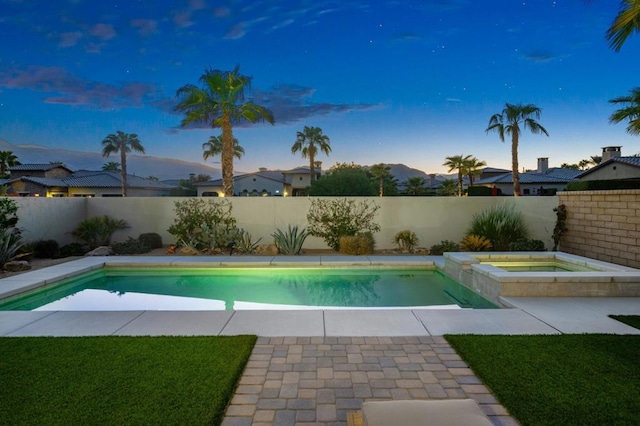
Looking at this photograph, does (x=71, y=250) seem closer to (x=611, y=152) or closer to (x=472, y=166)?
(x=611, y=152)

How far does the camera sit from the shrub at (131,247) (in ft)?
35.6

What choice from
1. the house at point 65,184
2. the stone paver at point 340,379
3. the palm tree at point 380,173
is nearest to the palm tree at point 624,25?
the stone paver at point 340,379

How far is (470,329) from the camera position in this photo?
4461 millimetres

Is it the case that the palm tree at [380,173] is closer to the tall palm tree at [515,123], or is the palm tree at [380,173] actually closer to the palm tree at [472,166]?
the palm tree at [472,166]

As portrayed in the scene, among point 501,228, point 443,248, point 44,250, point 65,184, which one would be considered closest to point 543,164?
point 501,228

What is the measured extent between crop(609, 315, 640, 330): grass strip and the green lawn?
466 centimetres

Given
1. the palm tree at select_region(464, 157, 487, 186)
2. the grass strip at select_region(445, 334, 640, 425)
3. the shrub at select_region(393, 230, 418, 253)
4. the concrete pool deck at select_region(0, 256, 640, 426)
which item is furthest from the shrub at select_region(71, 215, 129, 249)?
the palm tree at select_region(464, 157, 487, 186)

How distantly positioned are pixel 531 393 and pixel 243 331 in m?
3.02

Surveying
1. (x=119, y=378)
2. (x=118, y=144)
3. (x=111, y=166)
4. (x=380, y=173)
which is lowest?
(x=119, y=378)

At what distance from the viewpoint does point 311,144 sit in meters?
40.0

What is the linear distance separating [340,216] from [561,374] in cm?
881

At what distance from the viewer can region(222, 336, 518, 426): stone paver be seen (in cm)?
270

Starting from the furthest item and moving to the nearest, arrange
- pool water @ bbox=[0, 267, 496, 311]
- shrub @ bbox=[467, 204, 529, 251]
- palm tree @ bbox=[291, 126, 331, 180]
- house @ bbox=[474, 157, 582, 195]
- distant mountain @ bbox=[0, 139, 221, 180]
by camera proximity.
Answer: palm tree @ bbox=[291, 126, 331, 180], house @ bbox=[474, 157, 582, 195], distant mountain @ bbox=[0, 139, 221, 180], shrub @ bbox=[467, 204, 529, 251], pool water @ bbox=[0, 267, 496, 311]

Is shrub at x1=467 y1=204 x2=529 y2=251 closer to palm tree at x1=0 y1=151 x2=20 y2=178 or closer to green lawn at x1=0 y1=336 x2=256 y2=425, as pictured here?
green lawn at x1=0 y1=336 x2=256 y2=425
